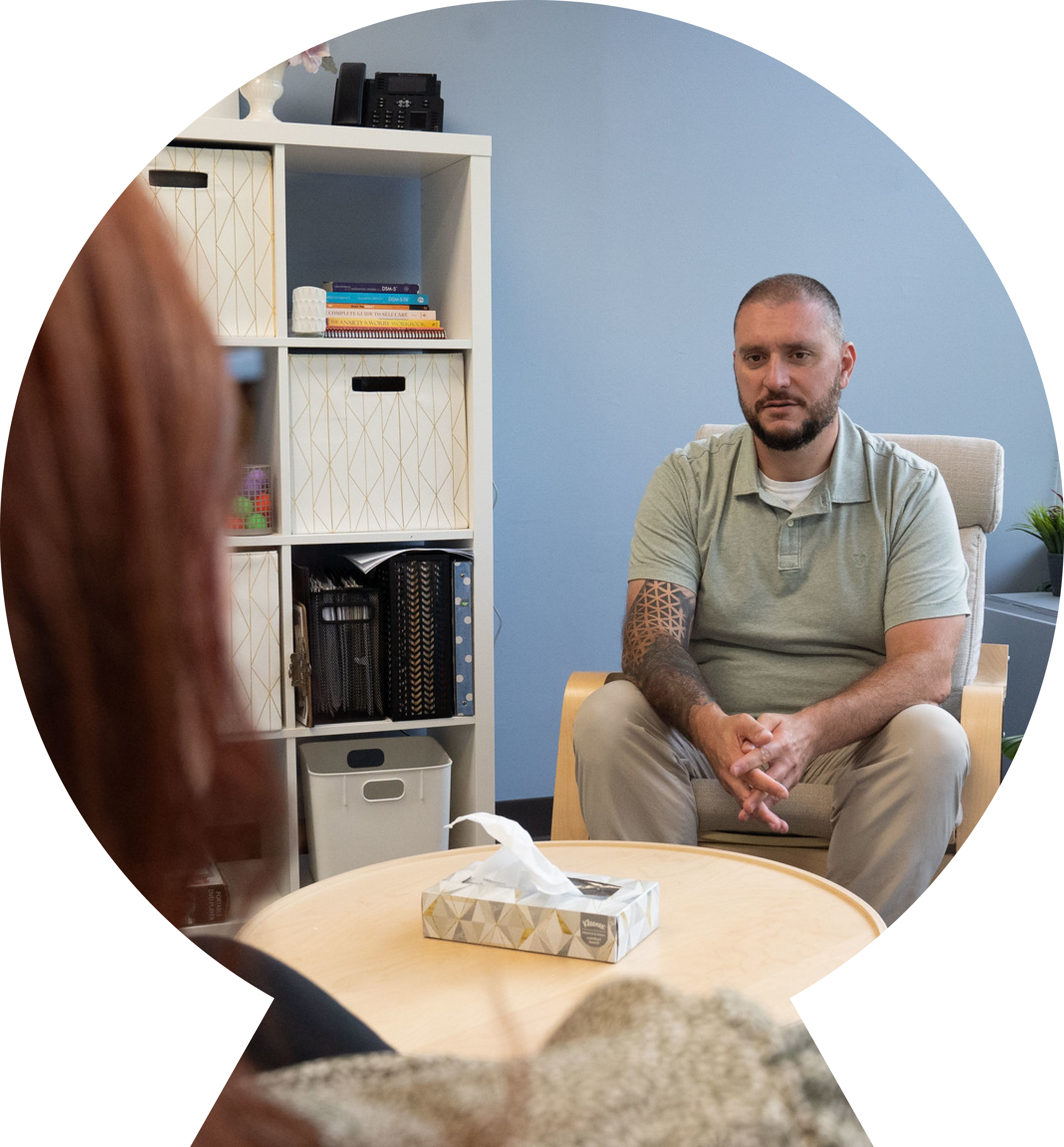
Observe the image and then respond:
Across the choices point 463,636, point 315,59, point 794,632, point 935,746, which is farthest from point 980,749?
point 315,59

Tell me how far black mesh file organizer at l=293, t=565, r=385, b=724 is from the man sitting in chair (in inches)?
20.8

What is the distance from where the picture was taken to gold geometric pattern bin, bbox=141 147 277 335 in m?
1.96

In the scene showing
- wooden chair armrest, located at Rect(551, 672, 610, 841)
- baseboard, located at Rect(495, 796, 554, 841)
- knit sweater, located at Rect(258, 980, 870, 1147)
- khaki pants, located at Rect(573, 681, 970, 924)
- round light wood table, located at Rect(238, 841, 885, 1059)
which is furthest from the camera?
baseboard, located at Rect(495, 796, 554, 841)

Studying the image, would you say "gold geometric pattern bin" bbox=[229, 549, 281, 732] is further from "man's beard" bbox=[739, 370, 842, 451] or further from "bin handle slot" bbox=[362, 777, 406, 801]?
"man's beard" bbox=[739, 370, 842, 451]

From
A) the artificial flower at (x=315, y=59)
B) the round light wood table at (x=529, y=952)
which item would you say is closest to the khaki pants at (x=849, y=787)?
the round light wood table at (x=529, y=952)

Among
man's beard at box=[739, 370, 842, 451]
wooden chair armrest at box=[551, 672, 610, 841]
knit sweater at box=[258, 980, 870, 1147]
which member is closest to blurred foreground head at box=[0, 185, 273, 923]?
knit sweater at box=[258, 980, 870, 1147]

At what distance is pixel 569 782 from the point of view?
5.75ft

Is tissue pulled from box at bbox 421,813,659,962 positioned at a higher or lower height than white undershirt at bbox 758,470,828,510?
lower

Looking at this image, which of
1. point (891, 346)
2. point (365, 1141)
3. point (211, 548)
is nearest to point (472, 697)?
point (891, 346)

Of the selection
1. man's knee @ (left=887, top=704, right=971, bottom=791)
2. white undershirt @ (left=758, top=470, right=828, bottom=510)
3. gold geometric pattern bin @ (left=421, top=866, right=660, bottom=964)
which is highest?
white undershirt @ (left=758, top=470, right=828, bottom=510)

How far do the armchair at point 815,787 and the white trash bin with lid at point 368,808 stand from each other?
1.34 feet

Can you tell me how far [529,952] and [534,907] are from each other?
0.14ft

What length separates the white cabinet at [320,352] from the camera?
1997 mm

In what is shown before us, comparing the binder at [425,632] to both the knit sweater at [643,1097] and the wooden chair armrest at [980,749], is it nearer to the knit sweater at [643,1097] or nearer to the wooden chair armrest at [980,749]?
the wooden chair armrest at [980,749]
